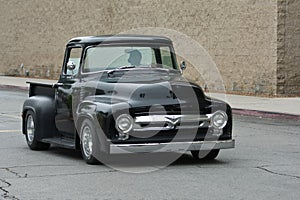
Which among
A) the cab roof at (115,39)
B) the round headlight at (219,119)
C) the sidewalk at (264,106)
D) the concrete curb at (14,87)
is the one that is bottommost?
the concrete curb at (14,87)

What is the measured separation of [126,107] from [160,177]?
109 centimetres

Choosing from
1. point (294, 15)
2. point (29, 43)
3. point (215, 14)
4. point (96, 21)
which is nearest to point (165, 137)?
point (294, 15)

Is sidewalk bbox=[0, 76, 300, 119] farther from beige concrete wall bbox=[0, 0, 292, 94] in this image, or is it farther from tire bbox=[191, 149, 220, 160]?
tire bbox=[191, 149, 220, 160]

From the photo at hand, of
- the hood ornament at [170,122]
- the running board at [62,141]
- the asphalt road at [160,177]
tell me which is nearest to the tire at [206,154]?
the asphalt road at [160,177]

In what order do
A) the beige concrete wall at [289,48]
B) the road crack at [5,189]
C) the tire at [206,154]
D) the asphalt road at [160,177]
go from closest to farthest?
the road crack at [5,189] → the asphalt road at [160,177] → the tire at [206,154] → the beige concrete wall at [289,48]

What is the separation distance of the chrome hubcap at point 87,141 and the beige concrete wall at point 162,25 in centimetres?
1457

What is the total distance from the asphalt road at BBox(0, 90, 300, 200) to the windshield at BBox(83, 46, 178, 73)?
1.43m

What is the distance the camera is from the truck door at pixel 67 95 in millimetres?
11180

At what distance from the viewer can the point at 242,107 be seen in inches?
817

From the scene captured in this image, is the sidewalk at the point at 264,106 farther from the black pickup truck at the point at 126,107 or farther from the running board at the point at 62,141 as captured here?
the running board at the point at 62,141

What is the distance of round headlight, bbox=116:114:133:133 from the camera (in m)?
9.92

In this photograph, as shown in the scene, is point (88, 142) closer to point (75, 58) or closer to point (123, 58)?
point (123, 58)

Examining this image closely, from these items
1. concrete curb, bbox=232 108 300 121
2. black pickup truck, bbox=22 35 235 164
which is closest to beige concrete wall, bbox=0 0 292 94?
concrete curb, bbox=232 108 300 121

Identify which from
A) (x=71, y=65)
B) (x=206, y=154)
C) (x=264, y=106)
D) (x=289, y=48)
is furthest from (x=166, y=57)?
(x=289, y=48)
